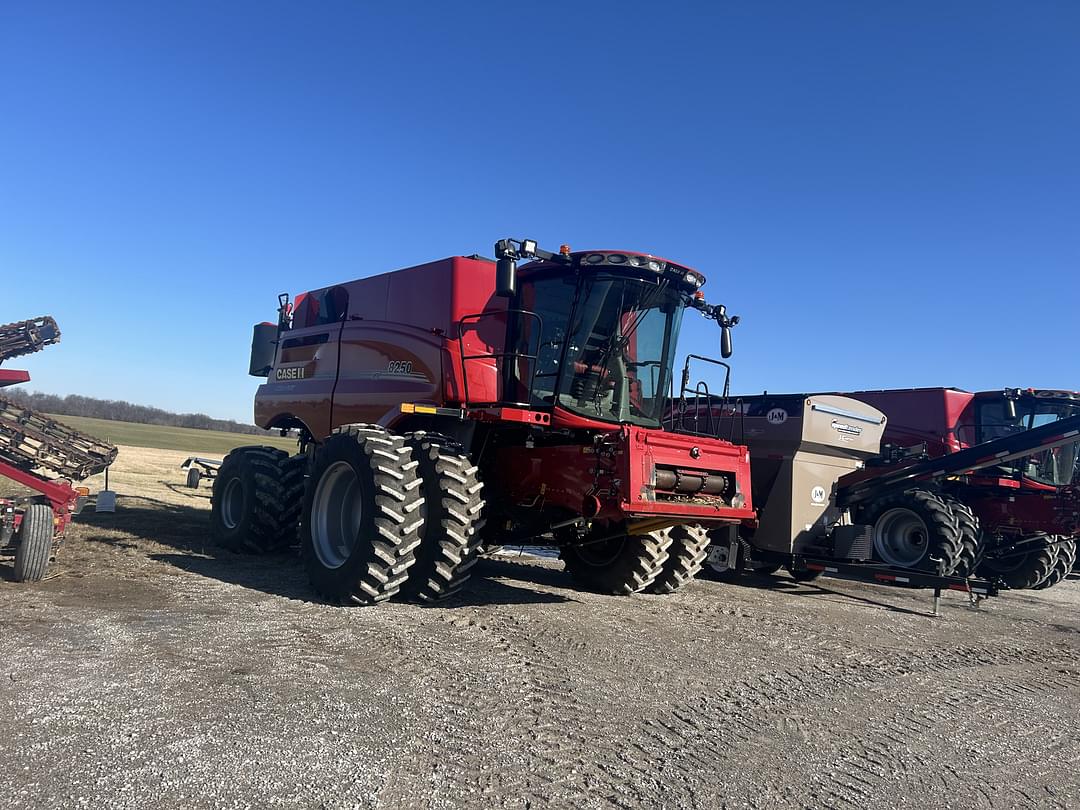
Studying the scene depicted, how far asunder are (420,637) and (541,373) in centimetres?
281

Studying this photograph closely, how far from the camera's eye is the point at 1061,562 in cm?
1229

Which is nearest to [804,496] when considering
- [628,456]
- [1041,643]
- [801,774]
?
[1041,643]

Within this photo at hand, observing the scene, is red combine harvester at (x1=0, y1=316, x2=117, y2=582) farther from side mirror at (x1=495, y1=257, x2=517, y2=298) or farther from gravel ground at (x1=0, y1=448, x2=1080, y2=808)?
side mirror at (x1=495, y1=257, x2=517, y2=298)

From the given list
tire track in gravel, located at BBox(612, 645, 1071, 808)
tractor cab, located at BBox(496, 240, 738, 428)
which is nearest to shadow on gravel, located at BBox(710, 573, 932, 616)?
tire track in gravel, located at BBox(612, 645, 1071, 808)

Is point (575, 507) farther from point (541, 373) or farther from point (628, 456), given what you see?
point (541, 373)

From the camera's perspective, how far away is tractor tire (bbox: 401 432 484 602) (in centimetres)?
636

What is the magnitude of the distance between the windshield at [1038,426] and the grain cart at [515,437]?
7580 mm

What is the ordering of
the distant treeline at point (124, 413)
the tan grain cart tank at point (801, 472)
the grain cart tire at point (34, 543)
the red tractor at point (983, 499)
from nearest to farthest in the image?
the grain cart tire at point (34, 543), the tan grain cart tank at point (801, 472), the red tractor at point (983, 499), the distant treeline at point (124, 413)

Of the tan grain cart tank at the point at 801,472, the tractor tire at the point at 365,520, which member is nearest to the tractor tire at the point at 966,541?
the tan grain cart tank at the point at 801,472

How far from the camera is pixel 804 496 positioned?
32.9ft

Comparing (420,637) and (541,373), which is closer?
(420,637)

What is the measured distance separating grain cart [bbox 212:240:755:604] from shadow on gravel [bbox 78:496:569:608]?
535 mm

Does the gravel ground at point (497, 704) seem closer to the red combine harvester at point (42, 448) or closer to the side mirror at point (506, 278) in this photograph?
the red combine harvester at point (42, 448)

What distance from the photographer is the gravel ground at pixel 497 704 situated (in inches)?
124
